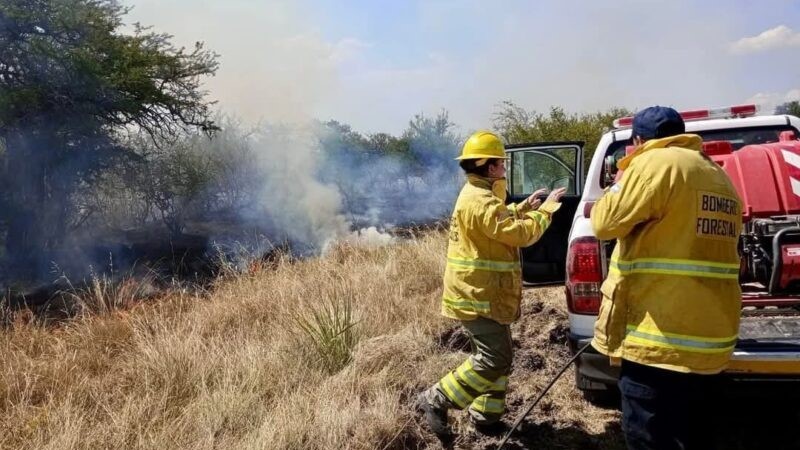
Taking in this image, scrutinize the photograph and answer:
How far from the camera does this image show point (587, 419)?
3.47 metres

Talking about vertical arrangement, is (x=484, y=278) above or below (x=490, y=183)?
below

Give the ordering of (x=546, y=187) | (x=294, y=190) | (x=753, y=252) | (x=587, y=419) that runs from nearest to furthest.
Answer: (x=753, y=252) < (x=587, y=419) < (x=546, y=187) < (x=294, y=190)

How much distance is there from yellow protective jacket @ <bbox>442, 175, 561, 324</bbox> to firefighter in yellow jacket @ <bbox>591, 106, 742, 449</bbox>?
0.70 meters

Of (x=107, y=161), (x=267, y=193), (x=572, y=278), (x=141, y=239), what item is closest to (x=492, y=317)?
(x=572, y=278)

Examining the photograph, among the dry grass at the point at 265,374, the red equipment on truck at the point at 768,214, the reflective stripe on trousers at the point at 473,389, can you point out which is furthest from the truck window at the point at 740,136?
the reflective stripe on trousers at the point at 473,389

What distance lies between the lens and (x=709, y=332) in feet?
7.14

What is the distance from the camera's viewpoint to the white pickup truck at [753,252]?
268 cm

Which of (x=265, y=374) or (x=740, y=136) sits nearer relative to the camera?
(x=265, y=374)

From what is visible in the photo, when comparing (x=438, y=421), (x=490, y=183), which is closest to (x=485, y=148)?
(x=490, y=183)

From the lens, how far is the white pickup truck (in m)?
2.68

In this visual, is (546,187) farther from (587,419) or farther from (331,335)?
(587,419)

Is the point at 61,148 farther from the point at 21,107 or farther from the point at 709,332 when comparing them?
the point at 709,332

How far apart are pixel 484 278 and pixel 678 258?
1.09 m

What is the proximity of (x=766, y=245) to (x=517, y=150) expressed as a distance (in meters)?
2.81
